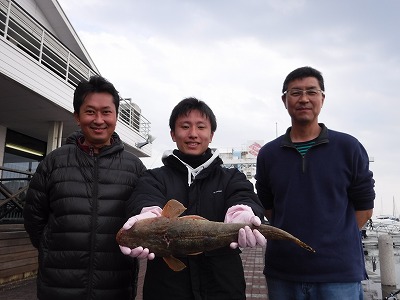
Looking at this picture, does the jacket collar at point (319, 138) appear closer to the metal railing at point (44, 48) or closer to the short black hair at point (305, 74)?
the short black hair at point (305, 74)

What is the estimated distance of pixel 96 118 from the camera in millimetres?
2928

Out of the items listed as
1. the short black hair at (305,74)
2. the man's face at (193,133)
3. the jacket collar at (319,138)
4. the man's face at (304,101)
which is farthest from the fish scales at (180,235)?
the short black hair at (305,74)

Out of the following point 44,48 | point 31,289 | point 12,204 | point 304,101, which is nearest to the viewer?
point 304,101

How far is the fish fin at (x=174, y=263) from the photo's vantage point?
2.38 meters

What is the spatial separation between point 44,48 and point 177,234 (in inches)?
509

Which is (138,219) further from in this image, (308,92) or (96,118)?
(308,92)

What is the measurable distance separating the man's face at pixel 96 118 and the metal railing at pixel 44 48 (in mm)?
7674

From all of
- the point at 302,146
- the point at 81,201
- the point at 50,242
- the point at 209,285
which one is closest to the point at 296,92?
the point at 302,146

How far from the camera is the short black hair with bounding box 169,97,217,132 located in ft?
A: 9.57

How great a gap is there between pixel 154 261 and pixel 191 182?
0.68 meters

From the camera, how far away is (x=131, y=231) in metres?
2.35

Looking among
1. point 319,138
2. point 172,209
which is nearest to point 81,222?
point 172,209

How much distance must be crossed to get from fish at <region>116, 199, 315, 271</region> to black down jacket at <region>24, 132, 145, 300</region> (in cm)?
45

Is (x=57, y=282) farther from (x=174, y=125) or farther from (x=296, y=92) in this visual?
(x=296, y=92)
